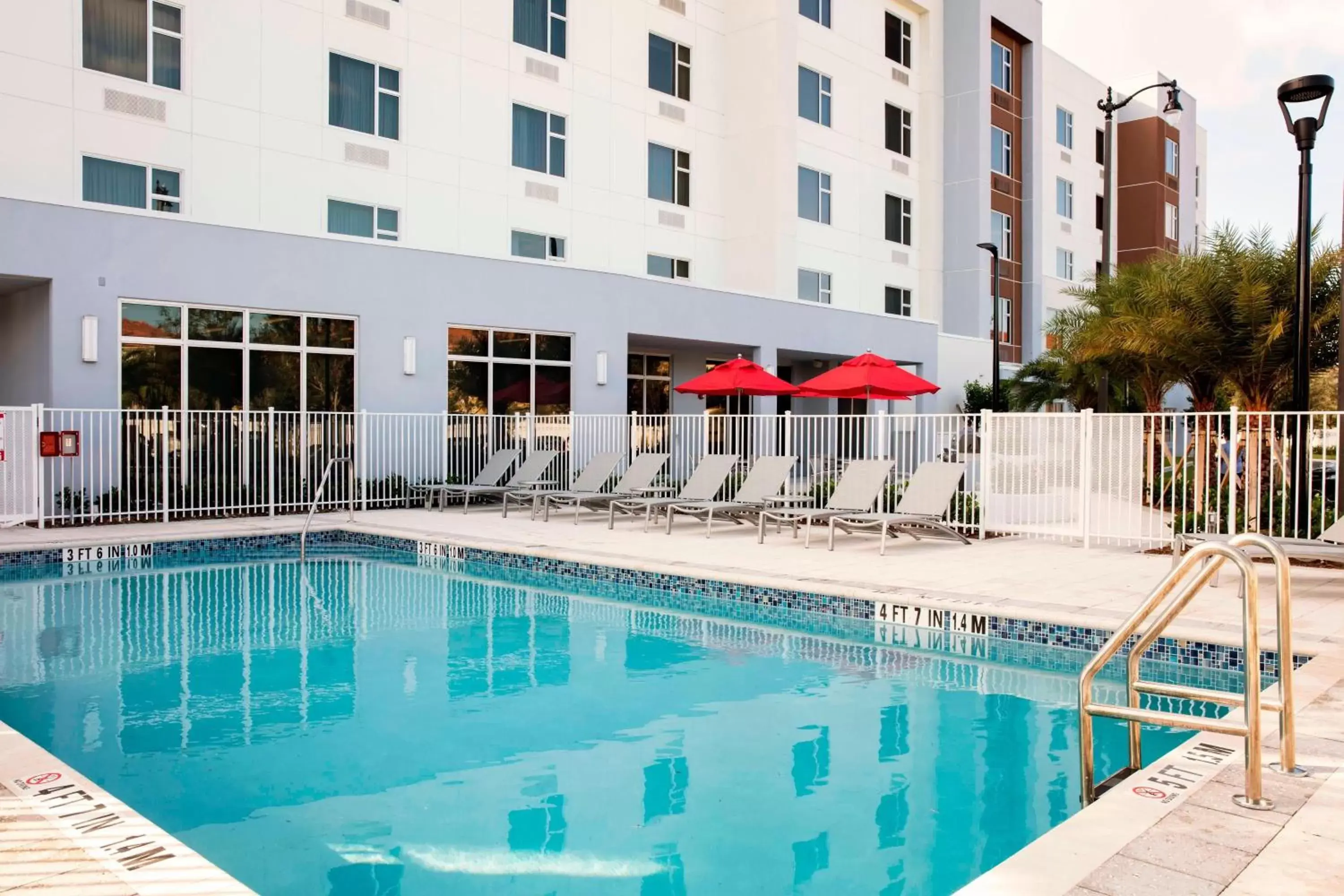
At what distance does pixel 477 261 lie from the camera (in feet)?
56.6

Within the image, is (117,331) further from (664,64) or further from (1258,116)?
(1258,116)

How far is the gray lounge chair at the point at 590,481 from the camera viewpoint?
14.7m

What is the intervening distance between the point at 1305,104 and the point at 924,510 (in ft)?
17.4

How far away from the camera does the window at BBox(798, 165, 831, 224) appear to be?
2477 cm

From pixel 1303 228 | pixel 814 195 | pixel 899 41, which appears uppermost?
pixel 899 41

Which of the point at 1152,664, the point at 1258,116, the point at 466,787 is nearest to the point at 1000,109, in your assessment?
the point at 1258,116

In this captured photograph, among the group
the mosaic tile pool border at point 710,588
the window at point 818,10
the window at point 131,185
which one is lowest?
the mosaic tile pool border at point 710,588

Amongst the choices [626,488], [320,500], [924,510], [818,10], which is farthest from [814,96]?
[924,510]

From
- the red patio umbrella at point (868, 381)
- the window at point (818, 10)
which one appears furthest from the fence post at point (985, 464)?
the window at point (818, 10)

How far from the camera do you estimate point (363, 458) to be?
1571cm

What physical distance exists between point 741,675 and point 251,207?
13426mm

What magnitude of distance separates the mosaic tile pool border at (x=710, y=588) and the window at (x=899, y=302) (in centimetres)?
1922

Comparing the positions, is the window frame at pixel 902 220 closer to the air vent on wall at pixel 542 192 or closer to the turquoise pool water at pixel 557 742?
the air vent on wall at pixel 542 192

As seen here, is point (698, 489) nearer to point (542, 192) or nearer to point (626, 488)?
point (626, 488)
